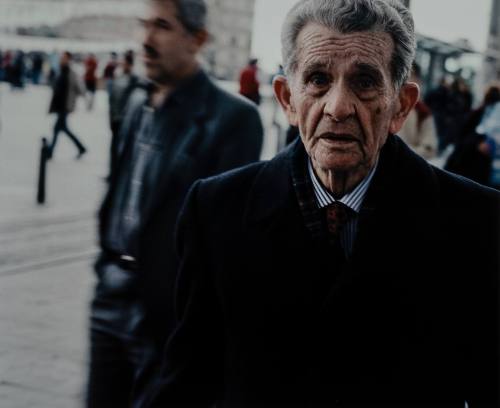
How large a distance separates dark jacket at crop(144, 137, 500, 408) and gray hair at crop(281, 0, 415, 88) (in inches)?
7.4

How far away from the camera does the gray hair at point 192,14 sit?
10.4ft

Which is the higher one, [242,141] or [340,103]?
[340,103]

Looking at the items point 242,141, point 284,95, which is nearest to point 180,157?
point 242,141

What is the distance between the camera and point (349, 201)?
194 cm

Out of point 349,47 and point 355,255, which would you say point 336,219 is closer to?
point 355,255

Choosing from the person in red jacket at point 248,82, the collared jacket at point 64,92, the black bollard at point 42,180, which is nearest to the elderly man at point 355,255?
the black bollard at point 42,180

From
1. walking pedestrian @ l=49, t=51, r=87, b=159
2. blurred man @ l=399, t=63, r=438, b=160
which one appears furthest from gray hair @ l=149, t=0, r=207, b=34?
walking pedestrian @ l=49, t=51, r=87, b=159

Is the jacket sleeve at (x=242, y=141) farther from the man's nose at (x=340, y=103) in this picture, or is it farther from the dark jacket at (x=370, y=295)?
the man's nose at (x=340, y=103)

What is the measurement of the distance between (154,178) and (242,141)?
30 cm

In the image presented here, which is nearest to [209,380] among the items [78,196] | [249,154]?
[249,154]

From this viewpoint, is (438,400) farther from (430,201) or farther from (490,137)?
(490,137)

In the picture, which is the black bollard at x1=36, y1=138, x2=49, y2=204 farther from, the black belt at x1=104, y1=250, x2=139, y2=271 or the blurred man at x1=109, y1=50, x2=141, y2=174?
the black belt at x1=104, y1=250, x2=139, y2=271

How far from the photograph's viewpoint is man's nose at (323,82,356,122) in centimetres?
188

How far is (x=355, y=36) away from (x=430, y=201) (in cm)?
36
